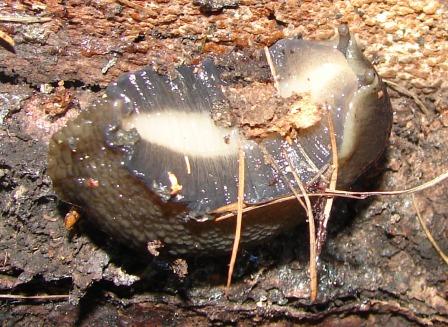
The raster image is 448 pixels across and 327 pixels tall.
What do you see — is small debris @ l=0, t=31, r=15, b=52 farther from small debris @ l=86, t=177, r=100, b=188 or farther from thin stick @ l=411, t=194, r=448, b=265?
thin stick @ l=411, t=194, r=448, b=265

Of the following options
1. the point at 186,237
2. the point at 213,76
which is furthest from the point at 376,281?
the point at 213,76

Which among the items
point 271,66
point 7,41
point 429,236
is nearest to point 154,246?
point 271,66

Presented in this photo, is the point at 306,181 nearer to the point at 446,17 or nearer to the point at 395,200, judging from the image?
the point at 395,200

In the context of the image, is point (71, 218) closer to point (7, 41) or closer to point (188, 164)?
point (188, 164)

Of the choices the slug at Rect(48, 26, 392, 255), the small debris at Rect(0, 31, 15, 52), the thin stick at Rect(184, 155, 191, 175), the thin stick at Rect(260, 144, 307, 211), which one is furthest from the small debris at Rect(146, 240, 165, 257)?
the small debris at Rect(0, 31, 15, 52)

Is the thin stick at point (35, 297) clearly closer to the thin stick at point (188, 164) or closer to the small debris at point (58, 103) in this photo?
the small debris at point (58, 103)
